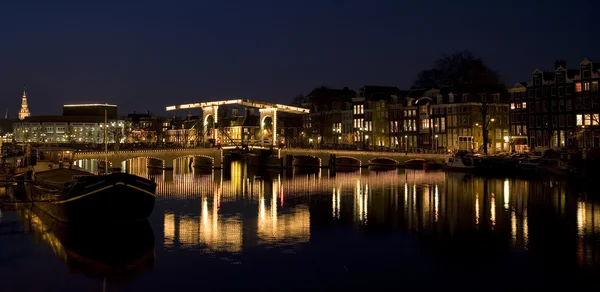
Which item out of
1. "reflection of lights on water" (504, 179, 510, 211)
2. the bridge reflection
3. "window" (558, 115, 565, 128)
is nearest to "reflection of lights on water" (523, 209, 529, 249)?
the bridge reflection

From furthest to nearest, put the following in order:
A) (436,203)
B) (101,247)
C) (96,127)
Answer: (96,127) < (436,203) < (101,247)

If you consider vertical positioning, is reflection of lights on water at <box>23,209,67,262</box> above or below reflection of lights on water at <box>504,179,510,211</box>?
below

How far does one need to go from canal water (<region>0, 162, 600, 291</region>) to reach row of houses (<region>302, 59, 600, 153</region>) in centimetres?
2682

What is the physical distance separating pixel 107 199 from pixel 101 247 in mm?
4007

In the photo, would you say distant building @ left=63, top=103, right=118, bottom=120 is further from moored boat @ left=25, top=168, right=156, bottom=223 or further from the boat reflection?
moored boat @ left=25, top=168, right=156, bottom=223

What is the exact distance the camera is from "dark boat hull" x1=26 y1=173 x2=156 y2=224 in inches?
1190

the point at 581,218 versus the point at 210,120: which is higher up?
the point at 210,120

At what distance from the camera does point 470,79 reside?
9181cm

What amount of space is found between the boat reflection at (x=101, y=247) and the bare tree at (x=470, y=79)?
54359 millimetres

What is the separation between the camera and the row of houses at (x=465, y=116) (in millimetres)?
71062

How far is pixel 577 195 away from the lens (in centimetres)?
4459

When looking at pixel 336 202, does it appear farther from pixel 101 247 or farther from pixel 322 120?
pixel 322 120

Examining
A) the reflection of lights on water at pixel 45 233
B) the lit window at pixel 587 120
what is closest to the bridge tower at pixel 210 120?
the lit window at pixel 587 120

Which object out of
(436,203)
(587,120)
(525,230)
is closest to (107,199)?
(525,230)
